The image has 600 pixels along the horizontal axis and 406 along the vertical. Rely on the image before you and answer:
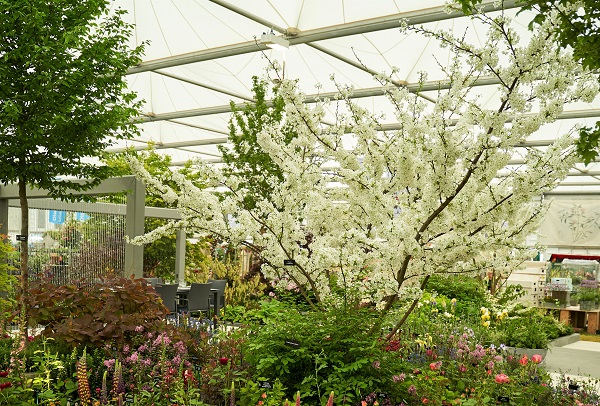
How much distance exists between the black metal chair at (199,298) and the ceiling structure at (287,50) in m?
4.08

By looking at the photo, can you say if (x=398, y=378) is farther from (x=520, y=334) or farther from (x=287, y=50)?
(x=287, y=50)

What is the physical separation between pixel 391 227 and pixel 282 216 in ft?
3.02

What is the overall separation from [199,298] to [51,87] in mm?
5598

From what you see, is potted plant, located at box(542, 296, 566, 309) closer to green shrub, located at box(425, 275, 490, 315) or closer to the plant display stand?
the plant display stand

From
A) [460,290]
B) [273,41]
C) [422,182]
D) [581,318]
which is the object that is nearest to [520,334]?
[460,290]

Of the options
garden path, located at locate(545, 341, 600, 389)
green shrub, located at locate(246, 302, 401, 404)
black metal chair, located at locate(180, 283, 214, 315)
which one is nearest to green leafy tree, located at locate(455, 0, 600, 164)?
green shrub, located at locate(246, 302, 401, 404)

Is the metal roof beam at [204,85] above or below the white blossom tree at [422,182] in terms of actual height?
above

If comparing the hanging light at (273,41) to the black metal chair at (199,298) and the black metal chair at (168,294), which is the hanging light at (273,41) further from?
the black metal chair at (199,298)

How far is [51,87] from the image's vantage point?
552 centimetres

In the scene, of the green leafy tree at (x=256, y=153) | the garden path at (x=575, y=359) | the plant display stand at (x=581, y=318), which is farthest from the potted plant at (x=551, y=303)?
the green leafy tree at (x=256, y=153)

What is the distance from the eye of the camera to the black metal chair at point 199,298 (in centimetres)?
1027

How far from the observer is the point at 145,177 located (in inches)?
186

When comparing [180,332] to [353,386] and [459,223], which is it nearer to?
[353,386]

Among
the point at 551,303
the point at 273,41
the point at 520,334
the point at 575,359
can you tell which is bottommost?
the point at 575,359
